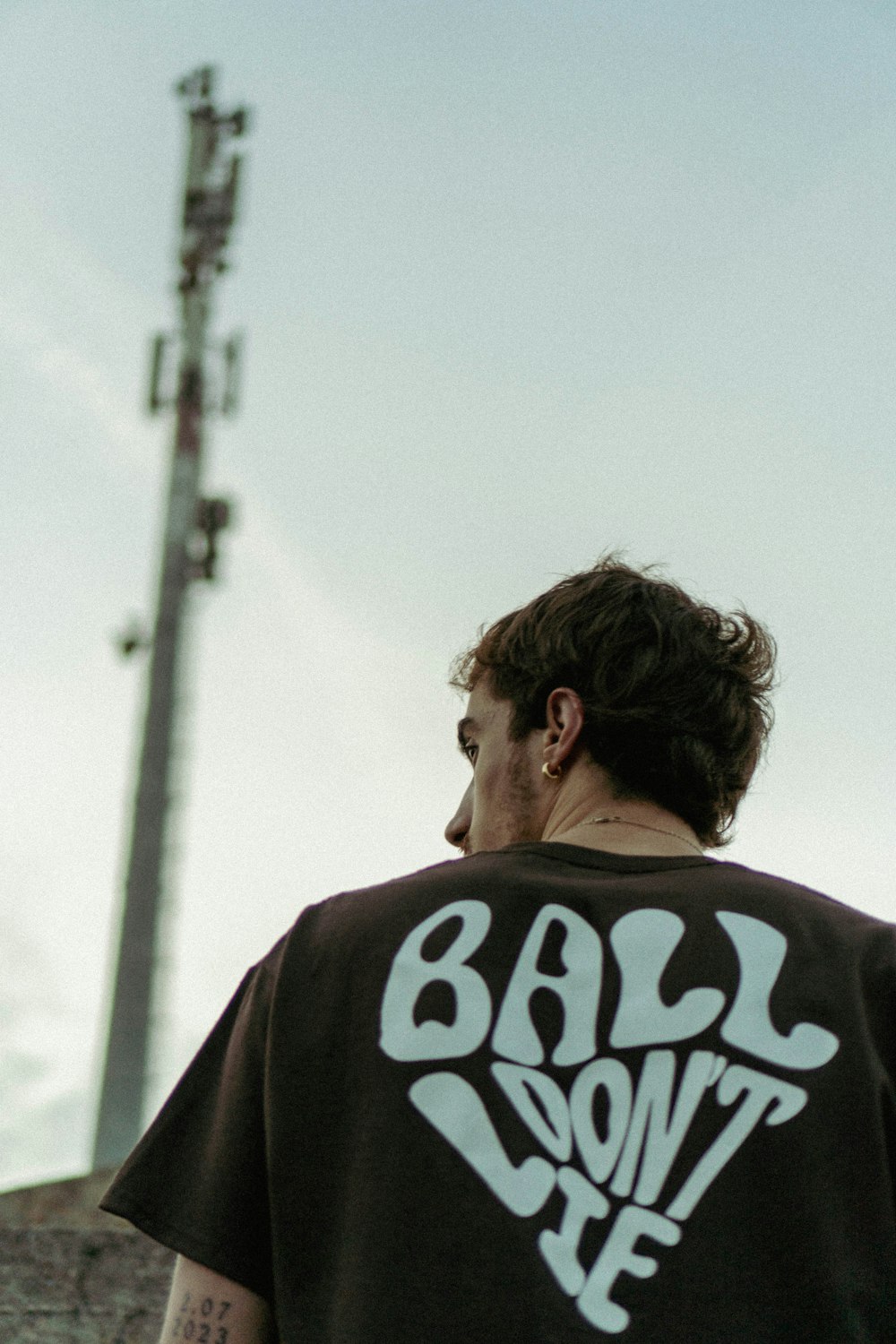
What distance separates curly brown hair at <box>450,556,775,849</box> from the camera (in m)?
2.07

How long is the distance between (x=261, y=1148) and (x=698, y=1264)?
0.54m

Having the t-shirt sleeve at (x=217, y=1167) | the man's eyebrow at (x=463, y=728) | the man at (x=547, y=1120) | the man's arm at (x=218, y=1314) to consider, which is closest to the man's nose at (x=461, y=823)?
the man's eyebrow at (x=463, y=728)

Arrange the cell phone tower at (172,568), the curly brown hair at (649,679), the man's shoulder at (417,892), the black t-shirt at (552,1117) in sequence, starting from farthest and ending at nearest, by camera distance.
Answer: the cell phone tower at (172,568) → the curly brown hair at (649,679) → the man's shoulder at (417,892) → the black t-shirt at (552,1117)

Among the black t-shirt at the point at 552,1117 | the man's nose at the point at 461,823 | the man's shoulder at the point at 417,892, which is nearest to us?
the black t-shirt at the point at 552,1117

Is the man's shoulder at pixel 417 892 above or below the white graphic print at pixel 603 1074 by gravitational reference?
above

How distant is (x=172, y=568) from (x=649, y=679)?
7.07 m

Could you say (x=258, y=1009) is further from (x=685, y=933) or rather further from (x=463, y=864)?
(x=685, y=933)

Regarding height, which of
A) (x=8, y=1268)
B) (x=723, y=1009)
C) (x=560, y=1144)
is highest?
(x=723, y=1009)

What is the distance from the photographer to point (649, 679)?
213cm

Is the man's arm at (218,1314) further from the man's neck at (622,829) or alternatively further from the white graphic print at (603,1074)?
the man's neck at (622,829)

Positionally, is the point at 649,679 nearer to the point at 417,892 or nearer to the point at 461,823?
the point at 461,823

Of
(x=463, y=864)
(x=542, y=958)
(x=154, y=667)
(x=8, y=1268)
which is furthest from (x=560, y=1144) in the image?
(x=154, y=667)

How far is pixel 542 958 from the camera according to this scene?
1698mm

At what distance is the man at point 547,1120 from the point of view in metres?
1.50
